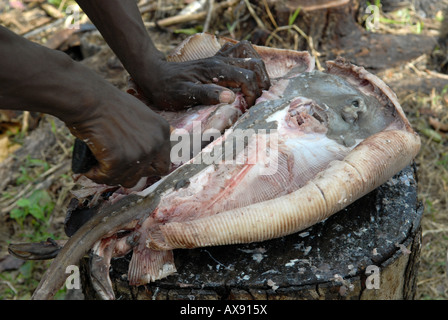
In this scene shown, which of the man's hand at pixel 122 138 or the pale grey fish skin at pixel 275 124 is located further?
the pale grey fish skin at pixel 275 124

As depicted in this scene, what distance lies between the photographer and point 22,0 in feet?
16.8

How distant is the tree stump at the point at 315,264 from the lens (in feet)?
5.72

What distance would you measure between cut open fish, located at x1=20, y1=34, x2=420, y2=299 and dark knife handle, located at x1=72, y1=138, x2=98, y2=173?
0.78 feet

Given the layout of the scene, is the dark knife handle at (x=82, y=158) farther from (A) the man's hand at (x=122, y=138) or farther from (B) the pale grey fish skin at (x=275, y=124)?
(B) the pale grey fish skin at (x=275, y=124)

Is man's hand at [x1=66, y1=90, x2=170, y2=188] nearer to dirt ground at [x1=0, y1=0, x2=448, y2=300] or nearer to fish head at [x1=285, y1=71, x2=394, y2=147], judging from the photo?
fish head at [x1=285, y1=71, x2=394, y2=147]

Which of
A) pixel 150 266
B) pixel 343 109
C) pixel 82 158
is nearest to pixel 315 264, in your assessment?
pixel 150 266

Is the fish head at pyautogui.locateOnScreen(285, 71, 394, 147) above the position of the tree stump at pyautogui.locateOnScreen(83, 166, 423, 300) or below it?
above

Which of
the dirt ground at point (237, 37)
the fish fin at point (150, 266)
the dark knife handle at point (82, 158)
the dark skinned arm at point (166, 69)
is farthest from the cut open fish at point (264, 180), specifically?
the dirt ground at point (237, 37)

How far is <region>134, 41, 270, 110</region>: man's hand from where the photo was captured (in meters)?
2.18

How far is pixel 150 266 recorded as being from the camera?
1782 millimetres

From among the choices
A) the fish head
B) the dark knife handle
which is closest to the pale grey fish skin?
the fish head

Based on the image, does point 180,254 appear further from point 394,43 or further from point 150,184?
point 394,43

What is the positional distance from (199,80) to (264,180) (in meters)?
0.58

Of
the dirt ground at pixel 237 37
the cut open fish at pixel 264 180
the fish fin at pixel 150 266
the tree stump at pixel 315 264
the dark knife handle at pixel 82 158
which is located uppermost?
the dark knife handle at pixel 82 158
